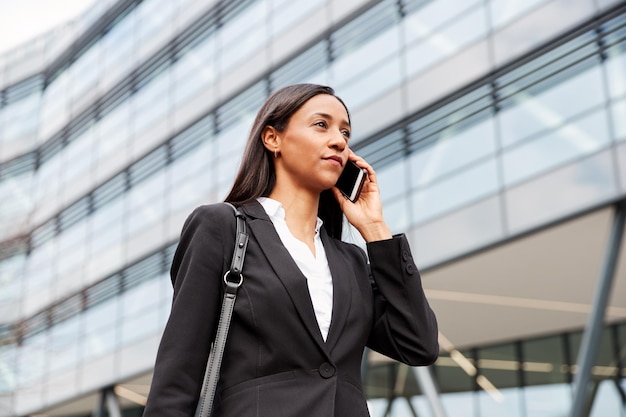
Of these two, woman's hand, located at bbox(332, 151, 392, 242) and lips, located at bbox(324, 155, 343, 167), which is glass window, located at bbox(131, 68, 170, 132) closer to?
woman's hand, located at bbox(332, 151, 392, 242)

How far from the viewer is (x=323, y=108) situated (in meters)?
2.82

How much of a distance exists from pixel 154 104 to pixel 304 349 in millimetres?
24294

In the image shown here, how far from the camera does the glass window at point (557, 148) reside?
13.3 metres

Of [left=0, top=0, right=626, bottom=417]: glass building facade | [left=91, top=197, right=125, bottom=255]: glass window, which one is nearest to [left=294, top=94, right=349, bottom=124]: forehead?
[left=0, top=0, right=626, bottom=417]: glass building facade

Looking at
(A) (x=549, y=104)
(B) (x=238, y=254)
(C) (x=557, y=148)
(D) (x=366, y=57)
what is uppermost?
(D) (x=366, y=57)

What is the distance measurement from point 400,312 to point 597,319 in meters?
11.6

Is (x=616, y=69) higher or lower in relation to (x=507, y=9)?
lower

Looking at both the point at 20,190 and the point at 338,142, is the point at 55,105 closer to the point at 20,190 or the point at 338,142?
the point at 20,190

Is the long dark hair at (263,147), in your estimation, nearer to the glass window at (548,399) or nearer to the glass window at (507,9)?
the glass window at (507,9)

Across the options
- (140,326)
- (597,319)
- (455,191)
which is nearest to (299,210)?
(597,319)

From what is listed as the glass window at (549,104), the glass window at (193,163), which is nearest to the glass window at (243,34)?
the glass window at (193,163)

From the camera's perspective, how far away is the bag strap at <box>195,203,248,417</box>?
2.33m

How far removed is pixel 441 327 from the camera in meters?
19.3

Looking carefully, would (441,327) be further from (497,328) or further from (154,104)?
(154,104)
